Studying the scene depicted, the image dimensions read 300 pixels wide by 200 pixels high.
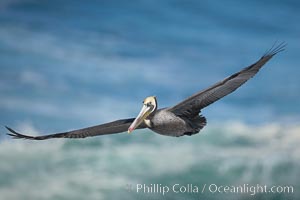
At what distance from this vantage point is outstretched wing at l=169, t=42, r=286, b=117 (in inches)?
577

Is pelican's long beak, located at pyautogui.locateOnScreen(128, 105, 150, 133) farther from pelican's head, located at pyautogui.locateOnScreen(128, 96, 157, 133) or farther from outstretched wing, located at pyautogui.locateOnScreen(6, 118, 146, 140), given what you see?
outstretched wing, located at pyautogui.locateOnScreen(6, 118, 146, 140)

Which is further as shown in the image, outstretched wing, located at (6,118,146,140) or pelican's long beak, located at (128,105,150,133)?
outstretched wing, located at (6,118,146,140)

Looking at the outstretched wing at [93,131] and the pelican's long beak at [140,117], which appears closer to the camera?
the pelican's long beak at [140,117]

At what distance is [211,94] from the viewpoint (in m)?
14.7

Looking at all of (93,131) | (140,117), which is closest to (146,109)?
(140,117)

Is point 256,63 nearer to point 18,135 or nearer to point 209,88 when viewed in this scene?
point 209,88

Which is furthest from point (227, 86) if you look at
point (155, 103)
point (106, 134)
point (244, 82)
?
point (106, 134)

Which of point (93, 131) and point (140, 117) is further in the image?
point (93, 131)

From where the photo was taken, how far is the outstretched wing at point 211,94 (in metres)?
14.6

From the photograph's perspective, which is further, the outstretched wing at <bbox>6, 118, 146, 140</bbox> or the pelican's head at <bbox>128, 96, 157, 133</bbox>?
the outstretched wing at <bbox>6, 118, 146, 140</bbox>

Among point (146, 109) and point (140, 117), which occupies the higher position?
point (146, 109)

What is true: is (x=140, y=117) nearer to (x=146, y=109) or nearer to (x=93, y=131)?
(x=146, y=109)

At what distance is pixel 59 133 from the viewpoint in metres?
15.4

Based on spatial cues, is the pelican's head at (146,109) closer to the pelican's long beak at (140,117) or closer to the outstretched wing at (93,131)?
the pelican's long beak at (140,117)
